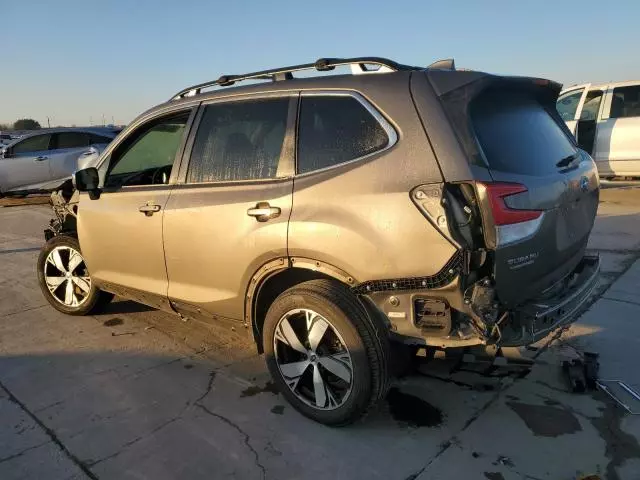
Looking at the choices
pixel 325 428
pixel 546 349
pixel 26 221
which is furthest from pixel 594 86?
pixel 26 221

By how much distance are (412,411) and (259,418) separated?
0.92 metres

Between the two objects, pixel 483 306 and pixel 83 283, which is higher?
pixel 483 306

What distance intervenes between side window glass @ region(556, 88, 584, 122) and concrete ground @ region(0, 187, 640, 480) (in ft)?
23.0

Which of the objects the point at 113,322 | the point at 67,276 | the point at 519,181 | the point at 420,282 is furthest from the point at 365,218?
the point at 67,276

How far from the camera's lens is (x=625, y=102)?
995cm

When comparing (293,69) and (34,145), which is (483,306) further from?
(34,145)

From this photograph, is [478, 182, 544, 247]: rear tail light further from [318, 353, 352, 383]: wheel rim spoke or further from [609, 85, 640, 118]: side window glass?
[609, 85, 640, 118]: side window glass

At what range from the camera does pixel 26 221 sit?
1119cm

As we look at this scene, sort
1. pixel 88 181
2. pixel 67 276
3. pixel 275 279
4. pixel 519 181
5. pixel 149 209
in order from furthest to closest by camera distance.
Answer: pixel 67 276 < pixel 88 181 < pixel 149 209 < pixel 275 279 < pixel 519 181

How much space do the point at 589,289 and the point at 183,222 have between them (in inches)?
103

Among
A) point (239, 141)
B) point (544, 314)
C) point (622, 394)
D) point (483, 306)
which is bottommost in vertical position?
point (622, 394)

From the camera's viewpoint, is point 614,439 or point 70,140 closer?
point 614,439

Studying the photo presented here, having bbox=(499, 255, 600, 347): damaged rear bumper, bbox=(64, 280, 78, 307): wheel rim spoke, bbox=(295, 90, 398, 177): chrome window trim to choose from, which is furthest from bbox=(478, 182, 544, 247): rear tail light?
bbox=(64, 280, 78, 307): wheel rim spoke

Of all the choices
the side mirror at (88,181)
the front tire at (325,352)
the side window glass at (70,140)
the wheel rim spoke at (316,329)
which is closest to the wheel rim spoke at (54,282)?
the side mirror at (88,181)
